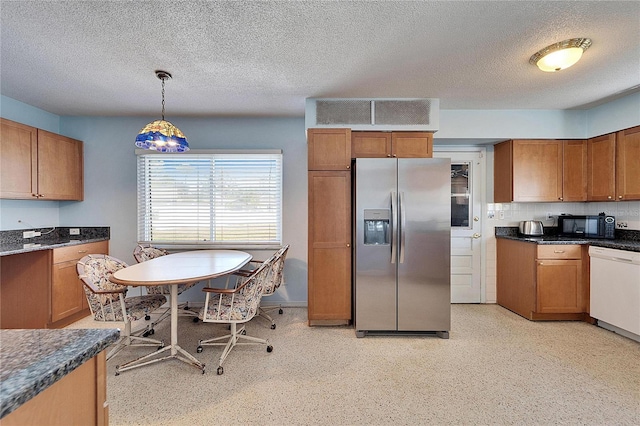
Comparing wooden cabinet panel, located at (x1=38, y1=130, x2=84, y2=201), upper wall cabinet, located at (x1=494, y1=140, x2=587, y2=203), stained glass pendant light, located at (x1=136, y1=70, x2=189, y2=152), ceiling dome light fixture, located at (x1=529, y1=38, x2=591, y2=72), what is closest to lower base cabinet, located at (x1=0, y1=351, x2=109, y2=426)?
stained glass pendant light, located at (x1=136, y1=70, x2=189, y2=152)

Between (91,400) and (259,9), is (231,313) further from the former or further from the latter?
(259,9)

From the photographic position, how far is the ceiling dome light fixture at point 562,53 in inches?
85.0

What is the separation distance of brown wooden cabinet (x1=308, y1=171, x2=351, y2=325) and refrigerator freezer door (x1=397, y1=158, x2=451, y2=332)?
601 mm

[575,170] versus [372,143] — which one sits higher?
[372,143]

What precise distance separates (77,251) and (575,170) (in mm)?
6346

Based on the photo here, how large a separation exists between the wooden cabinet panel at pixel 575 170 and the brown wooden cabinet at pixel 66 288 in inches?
240

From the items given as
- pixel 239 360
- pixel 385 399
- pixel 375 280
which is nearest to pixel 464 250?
pixel 375 280

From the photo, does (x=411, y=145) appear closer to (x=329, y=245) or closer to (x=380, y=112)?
(x=380, y=112)

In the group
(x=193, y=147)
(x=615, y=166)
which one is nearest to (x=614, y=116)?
(x=615, y=166)

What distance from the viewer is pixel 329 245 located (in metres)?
3.15

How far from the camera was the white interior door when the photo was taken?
160 inches

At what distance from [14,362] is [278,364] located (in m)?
2.07

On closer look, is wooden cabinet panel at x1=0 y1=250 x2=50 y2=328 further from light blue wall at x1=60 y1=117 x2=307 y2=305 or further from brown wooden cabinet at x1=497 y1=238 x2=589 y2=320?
brown wooden cabinet at x1=497 y1=238 x2=589 y2=320

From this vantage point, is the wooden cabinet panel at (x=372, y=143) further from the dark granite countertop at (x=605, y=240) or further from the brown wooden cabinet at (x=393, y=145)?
the dark granite countertop at (x=605, y=240)
